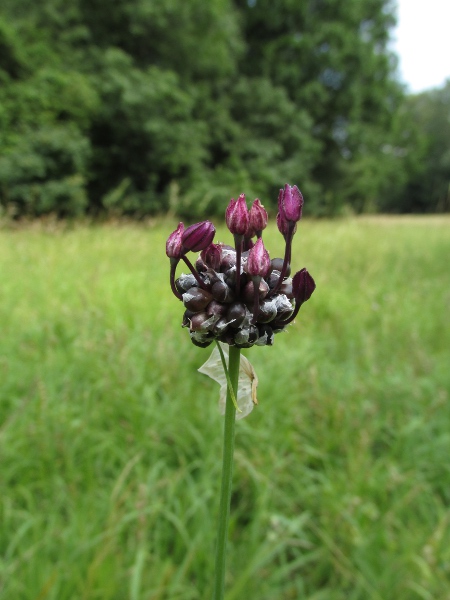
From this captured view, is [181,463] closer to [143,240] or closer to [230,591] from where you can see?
[230,591]

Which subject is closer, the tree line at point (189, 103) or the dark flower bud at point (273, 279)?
the dark flower bud at point (273, 279)

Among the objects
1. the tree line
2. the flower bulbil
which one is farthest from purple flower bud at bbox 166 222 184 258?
the tree line

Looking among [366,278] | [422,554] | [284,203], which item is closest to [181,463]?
[422,554]

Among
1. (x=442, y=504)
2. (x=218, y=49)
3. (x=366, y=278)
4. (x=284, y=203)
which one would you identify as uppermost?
(x=218, y=49)

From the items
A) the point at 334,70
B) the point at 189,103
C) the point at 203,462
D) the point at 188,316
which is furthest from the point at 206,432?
the point at 334,70

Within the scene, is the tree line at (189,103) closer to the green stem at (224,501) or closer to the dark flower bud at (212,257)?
the dark flower bud at (212,257)

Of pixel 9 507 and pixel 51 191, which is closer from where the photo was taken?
pixel 9 507

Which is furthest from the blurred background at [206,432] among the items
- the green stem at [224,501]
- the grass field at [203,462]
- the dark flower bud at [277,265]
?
the dark flower bud at [277,265]
